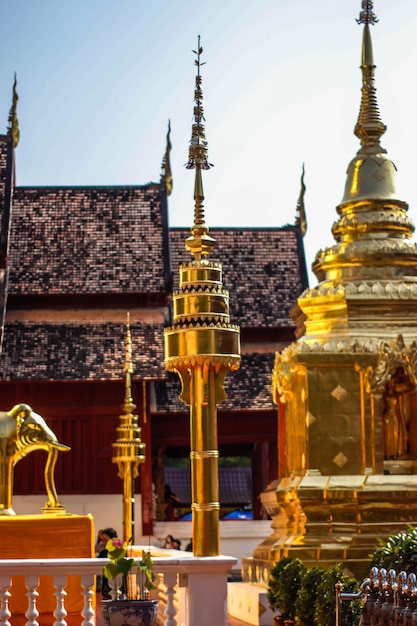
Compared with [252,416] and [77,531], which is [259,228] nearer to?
[252,416]

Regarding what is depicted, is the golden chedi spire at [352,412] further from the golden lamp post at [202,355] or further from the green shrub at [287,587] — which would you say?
the golden lamp post at [202,355]

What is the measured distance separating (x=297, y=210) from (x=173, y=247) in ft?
9.98

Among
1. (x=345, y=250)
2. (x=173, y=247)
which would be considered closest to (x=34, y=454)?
(x=173, y=247)

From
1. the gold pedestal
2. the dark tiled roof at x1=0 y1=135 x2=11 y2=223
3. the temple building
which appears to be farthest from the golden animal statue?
the dark tiled roof at x1=0 y1=135 x2=11 y2=223

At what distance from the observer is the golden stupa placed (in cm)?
1515

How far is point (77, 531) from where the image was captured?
35.2ft

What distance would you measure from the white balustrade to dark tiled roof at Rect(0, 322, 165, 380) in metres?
16.3

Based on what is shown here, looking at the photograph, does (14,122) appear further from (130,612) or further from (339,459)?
(130,612)

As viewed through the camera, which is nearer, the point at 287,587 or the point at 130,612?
the point at 130,612

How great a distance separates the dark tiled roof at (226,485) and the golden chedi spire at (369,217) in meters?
27.4

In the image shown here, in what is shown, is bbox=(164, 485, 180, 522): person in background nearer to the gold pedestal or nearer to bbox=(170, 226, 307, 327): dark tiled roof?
bbox=(170, 226, 307, 327): dark tiled roof

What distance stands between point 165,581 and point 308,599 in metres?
2.85

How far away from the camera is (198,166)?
36.1ft

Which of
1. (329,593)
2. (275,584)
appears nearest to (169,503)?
(275,584)
